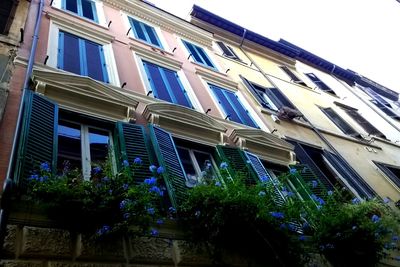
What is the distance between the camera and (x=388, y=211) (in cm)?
638

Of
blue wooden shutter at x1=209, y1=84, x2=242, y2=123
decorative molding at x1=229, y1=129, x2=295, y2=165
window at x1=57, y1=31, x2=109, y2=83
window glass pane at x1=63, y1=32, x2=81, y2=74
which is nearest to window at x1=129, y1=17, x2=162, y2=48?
window at x1=57, y1=31, x2=109, y2=83

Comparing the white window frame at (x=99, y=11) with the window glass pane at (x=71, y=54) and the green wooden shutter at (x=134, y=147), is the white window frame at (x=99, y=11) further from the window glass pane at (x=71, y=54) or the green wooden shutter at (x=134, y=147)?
the green wooden shutter at (x=134, y=147)

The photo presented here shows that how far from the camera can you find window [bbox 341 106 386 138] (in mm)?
13346

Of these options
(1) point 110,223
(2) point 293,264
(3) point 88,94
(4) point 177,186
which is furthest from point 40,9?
(2) point 293,264

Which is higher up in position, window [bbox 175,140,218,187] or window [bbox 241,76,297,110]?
window [bbox 241,76,297,110]

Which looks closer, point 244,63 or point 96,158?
point 96,158

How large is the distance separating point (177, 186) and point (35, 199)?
2.18 metres

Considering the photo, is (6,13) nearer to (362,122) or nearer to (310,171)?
(310,171)

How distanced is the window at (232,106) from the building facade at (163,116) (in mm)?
48

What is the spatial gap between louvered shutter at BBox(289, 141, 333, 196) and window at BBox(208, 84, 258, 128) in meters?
1.30

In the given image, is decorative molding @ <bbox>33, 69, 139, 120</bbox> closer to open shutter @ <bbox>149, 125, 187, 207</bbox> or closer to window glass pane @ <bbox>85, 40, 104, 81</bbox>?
open shutter @ <bbox>149, 125, 187, 207</bbox>

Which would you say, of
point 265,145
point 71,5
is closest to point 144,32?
point 71,5

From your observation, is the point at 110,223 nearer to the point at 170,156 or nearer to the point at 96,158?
the point at 96,158

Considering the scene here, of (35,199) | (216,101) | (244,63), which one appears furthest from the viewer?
(244,63)
